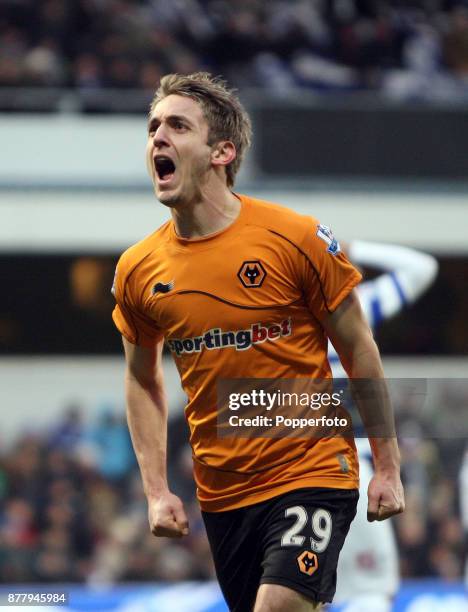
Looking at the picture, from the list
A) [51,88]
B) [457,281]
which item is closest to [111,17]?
[51,88]

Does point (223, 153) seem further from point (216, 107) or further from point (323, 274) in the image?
point (323, 274)

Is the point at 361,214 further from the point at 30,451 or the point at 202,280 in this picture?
the point at 202,280

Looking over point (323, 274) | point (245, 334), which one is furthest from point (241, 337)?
point (323, 274)

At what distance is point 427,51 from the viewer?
1532 centimetres

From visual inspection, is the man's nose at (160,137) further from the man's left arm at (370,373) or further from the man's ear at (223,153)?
the man's left arm at (370,373)

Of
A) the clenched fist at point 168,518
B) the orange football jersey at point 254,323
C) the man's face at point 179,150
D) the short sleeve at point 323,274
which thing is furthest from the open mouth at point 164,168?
the clenched fist at point 168,518

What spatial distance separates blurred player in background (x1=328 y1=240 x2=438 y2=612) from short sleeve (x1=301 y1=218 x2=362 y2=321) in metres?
2.37

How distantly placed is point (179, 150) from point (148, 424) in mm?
979

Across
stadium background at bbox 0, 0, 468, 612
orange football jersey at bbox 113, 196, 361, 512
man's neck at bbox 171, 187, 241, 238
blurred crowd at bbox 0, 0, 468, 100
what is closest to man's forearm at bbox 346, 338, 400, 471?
orange football jersey at bbox 113, 196, 361, 512

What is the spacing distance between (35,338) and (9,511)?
13.0 feet

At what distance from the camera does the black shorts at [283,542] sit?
4.07m

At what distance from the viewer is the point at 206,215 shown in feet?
14.3

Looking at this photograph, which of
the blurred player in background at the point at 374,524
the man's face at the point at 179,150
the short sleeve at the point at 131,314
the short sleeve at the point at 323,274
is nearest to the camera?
the short sleeve at the point at 323,274

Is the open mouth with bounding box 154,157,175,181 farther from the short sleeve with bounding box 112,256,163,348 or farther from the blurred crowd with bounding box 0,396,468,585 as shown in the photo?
the blurred crowd with bounding box 0,396,468,585
